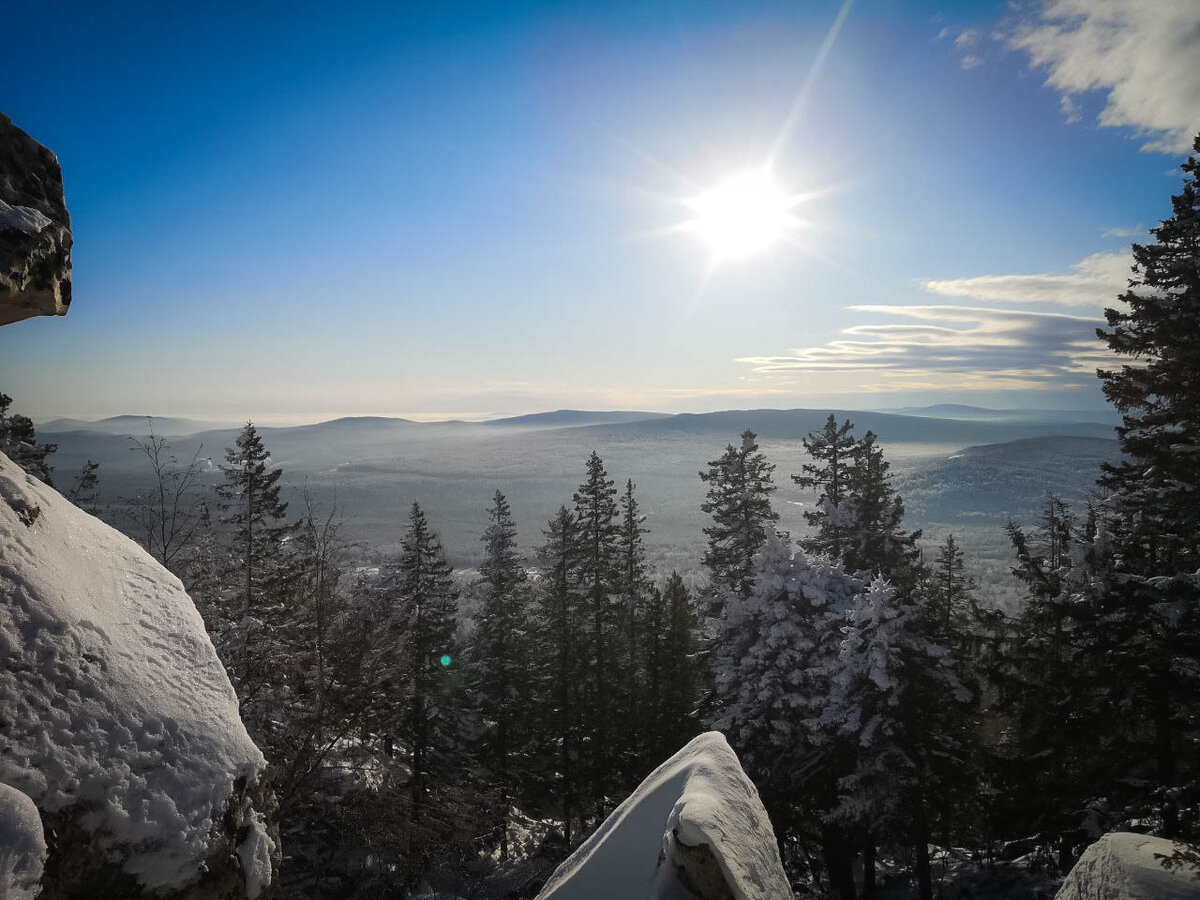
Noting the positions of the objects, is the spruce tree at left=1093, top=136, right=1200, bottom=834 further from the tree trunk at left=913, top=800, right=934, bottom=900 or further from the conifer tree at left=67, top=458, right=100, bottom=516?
the conifer tree at left=67, top=458, right=100, bottom=516

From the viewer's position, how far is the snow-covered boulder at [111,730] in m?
3.74

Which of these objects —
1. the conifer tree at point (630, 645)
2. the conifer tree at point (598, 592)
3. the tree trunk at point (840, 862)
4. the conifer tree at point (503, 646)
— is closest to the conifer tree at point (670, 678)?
the conifer tree at point (630, 645)

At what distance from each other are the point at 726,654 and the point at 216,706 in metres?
16.1

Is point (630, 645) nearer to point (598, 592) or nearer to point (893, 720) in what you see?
point (598, 592)

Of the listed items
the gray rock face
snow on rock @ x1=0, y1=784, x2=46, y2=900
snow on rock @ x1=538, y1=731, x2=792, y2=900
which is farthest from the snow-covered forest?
the gray rock face

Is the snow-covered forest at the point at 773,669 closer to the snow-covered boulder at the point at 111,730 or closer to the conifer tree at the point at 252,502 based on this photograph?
the conifer tree at the point at 252,502

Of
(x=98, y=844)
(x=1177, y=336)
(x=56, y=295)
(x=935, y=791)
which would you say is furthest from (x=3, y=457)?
(x=935, y=791)

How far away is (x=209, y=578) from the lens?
1597 centimetres

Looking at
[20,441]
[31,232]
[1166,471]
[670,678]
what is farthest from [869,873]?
[20,441]

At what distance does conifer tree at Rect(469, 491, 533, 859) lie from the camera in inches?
1091

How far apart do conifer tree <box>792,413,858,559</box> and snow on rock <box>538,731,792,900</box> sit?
45.3ft

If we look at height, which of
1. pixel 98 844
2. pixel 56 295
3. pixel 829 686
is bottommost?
pixel 829 686

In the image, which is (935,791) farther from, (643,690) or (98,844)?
(98,844)

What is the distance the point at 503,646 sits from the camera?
27594 millimetres
